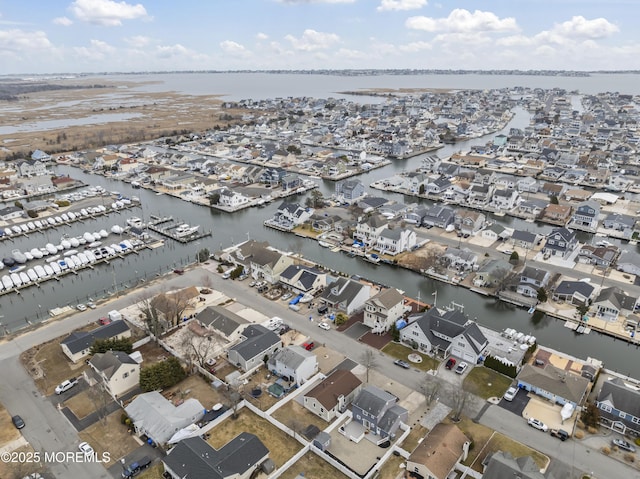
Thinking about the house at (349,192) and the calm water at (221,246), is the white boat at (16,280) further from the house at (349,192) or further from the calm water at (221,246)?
the house at (349,192)

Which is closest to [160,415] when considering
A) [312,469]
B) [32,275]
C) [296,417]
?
[296,417]

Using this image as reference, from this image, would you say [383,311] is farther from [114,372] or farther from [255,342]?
[114,372]

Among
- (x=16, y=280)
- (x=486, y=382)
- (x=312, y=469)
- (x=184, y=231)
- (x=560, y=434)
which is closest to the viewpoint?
(x=312, y=469)

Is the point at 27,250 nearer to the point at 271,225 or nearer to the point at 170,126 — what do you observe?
the point at 271,225

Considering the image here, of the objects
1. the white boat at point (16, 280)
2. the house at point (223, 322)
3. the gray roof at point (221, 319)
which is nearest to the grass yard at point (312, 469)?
the house at point (223, 322)

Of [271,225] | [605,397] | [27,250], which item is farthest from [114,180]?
[605,397]
